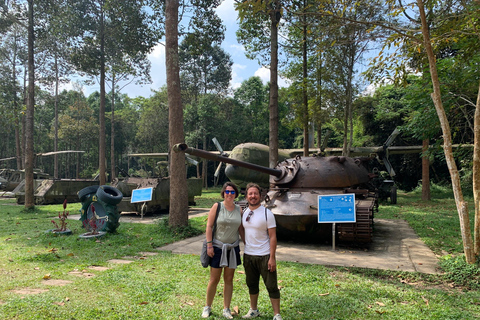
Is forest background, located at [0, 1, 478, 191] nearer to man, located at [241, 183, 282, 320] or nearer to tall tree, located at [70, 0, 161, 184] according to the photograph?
tall tree, located at [70, 0, 161, 184]

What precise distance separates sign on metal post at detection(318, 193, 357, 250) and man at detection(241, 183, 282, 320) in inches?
139

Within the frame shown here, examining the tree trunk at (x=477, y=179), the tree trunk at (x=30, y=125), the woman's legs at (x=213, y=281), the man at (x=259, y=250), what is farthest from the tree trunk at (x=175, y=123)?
the tree trunk at (x=30, y=125)

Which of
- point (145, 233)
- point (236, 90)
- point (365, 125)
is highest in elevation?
point (236, 90)

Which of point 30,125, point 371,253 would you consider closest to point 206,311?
point 371,253

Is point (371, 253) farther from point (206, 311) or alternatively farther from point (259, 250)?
point (206, 311)

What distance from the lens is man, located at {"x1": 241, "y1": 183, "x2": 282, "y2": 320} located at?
3.40 m

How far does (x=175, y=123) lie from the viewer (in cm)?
888

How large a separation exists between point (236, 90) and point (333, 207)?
29.4 meters

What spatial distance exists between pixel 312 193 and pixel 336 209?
1.02 m

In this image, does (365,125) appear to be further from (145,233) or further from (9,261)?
(9,261)

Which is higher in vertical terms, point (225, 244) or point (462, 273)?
point (225, 244)

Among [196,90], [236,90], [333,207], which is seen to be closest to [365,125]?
[236,90]

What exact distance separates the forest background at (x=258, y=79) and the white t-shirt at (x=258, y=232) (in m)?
3.45

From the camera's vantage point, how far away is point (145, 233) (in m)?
8.95
